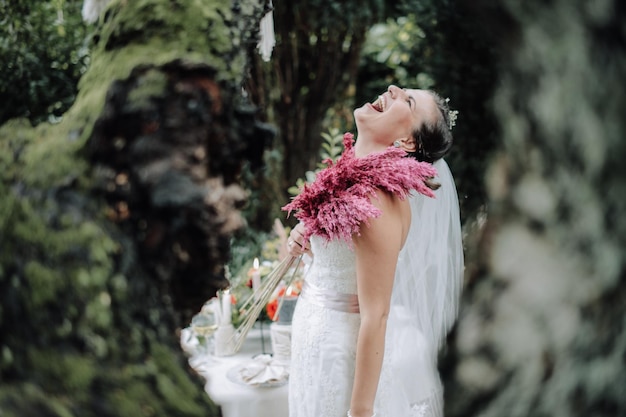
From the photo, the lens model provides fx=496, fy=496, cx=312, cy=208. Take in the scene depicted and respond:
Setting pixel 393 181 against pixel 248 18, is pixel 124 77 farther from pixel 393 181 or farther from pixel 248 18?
pixel 393 181

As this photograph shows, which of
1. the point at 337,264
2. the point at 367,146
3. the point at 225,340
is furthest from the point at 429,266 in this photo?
the point at 225,340

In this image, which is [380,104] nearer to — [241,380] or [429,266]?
[429,266]

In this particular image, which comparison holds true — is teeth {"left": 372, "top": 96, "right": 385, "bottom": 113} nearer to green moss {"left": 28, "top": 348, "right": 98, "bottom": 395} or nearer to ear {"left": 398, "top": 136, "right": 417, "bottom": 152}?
ear {"left": 398, "top": 136, "right": 417, "bottom": 152}

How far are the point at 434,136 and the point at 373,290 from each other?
1.80 feet

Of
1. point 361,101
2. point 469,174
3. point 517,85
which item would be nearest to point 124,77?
point 517,85

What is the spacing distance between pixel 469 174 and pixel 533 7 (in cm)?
361

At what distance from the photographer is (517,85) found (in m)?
0.31

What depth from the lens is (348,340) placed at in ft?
4.84

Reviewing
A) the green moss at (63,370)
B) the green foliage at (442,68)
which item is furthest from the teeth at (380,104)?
the green foliage at (442,68)

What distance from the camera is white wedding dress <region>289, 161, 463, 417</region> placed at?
148 cm

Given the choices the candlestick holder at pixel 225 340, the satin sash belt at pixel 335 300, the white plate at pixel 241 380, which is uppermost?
the satin sash belt at pixel 335 300

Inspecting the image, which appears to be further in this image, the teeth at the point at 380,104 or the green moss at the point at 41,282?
the teeth at the point at 380,104

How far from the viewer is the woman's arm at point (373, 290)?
131cm

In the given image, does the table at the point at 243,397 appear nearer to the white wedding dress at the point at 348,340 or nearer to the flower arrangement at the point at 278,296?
the white wedding dress at the point at 348,340
